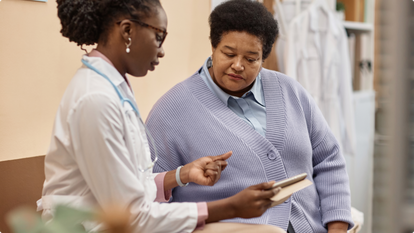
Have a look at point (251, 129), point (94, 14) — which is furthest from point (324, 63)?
point (94, 14)

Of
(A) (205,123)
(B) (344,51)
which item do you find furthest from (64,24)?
(B) (344,51)

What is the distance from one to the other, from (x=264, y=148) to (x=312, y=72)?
132cm

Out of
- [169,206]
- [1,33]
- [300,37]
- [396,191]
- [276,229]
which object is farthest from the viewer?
[300,37]

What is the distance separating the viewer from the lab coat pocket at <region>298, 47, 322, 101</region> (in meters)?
2.47

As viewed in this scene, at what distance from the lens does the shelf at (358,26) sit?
2838mm

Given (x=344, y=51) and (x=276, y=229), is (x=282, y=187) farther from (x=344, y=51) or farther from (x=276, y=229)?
(x=344, y=51)

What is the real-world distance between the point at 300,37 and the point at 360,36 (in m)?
0.88

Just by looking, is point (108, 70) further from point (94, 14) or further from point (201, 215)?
point (201, 215)

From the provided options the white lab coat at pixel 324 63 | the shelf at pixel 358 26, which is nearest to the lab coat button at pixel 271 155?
the white lab coat at pixel 324 63

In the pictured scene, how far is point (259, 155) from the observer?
51.8 inches

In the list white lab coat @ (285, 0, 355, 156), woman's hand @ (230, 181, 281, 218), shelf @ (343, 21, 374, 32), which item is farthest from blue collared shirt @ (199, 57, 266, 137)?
shelf @ (343, 21, 374, 32)

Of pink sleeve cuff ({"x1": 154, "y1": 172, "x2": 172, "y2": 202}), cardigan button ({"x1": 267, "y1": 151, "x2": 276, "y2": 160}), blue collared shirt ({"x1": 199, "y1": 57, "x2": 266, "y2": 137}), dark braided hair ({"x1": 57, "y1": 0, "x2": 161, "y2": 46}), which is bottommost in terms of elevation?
pink sleeve cuff ({"x1": 154, "y1": 172, "x2": 172, "y2": 202})

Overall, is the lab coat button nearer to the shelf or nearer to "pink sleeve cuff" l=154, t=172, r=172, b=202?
"pink sleeve cuff" l=154, t=172, r=172, b=202

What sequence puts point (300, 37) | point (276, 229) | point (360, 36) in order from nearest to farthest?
point (276, 229) < point (300, 37) < point (360, 36)
